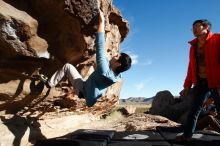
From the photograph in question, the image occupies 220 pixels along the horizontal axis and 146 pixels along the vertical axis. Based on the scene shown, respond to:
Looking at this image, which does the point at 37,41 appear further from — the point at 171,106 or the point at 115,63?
the point at 171,106

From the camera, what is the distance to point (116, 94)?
13180 mm

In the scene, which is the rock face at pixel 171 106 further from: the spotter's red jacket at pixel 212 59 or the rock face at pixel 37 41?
the rock face at pixel 37 41

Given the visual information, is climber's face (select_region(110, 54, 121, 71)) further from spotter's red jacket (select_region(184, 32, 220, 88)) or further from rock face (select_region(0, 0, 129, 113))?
spotter's red jacket (select_region(184, 32, 220, 88))

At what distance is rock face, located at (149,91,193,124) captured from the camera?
18.8m

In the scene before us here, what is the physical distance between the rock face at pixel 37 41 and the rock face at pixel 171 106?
12.0 meters

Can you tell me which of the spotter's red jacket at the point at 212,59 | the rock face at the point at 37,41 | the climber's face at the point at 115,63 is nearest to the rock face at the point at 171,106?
the spotter's red jacket at the point at 212,59

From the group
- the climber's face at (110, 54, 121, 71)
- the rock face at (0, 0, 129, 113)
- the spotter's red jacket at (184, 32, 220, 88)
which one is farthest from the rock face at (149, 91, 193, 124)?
the climber's face at (110, 54, 121, 71)

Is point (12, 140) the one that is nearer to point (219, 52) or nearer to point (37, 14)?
point (37, 14)

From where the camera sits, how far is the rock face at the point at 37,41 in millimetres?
5461

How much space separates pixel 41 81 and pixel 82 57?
3.43 ft

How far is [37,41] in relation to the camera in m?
5.89

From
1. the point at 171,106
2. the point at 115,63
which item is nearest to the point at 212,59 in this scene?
the point at 115,63

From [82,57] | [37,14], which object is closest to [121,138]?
[82,57]

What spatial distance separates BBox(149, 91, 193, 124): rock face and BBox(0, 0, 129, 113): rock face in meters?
12.0
